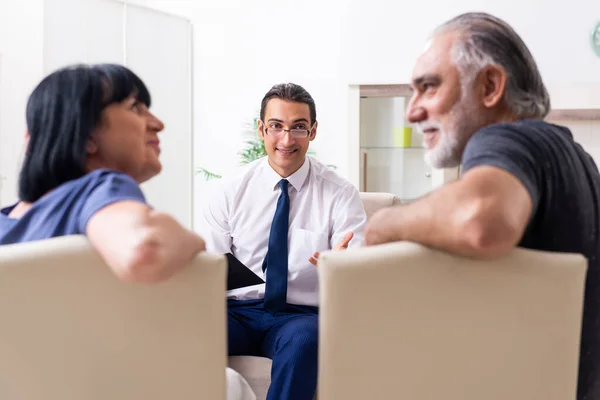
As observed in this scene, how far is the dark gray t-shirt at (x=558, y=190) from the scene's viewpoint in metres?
1.21

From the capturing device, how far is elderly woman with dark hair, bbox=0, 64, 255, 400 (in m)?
1.07

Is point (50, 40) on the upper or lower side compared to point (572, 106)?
upper

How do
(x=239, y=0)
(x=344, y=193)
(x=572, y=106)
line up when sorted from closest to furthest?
(x=344, y=193)
(x=572, y=106)
(x=239, y=0)

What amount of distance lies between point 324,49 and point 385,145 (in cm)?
98

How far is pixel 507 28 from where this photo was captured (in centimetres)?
147

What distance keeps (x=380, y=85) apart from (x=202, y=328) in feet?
14.3

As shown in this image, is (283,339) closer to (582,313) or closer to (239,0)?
(582,313)

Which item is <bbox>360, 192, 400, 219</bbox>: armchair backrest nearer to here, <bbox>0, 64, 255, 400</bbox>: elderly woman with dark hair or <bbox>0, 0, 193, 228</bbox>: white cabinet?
<bbox>0, 64, 255, 400</bbox>: elderly woman with dark hair

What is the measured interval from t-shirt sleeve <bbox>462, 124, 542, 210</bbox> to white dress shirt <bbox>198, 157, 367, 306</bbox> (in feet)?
4.43

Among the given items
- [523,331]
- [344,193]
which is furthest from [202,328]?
[344,193]

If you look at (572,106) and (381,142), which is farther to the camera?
(381,142)

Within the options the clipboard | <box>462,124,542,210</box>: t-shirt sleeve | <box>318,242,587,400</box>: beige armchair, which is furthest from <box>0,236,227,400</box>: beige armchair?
the clipboard

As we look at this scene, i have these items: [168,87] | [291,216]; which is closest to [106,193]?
[291,216]

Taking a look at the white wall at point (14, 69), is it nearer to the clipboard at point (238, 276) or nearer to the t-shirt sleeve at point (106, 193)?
the clipboard at point (238, 276)
